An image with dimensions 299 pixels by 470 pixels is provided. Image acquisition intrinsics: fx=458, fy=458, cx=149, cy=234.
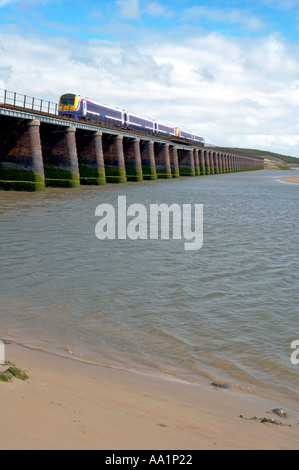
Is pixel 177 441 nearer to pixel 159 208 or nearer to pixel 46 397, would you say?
pixel 46 397

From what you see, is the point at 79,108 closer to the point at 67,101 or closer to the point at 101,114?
the point at 67,101

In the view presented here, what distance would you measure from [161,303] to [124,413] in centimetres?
445

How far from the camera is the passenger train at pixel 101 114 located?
145ft

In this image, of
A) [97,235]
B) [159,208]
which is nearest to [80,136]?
[159,208]

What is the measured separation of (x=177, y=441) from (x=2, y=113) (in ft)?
89.3

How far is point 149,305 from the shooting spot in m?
8.27

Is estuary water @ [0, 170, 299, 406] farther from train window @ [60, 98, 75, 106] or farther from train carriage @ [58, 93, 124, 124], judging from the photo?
train window @ [60, 98, 75, 106]

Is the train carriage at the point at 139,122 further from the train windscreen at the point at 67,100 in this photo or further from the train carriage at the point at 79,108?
the train windscreen at the point at 67,100

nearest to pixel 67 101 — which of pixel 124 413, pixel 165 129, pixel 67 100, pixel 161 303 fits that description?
pixel 67 100

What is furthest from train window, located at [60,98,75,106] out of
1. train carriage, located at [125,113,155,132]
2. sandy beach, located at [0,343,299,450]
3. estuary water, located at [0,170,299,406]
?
sandy beach, located at [0,343,299,450]

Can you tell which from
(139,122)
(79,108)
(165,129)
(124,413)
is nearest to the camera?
(124,413)

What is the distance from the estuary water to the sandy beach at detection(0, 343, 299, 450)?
492mm

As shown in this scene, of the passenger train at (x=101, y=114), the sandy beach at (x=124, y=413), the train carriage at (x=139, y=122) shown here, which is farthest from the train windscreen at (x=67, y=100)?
the sandy beach at (x=124, y=413)

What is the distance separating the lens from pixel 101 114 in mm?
50812
